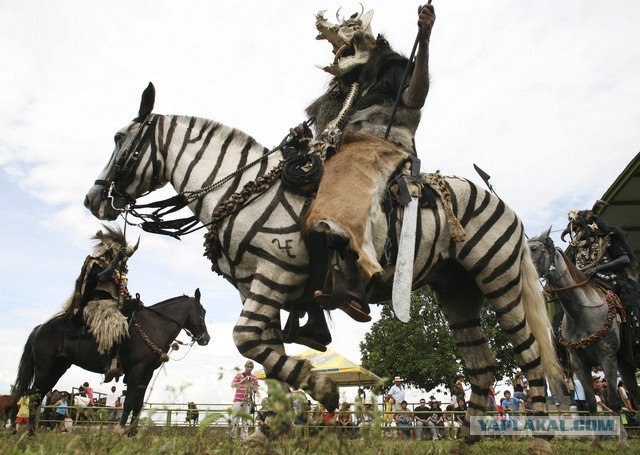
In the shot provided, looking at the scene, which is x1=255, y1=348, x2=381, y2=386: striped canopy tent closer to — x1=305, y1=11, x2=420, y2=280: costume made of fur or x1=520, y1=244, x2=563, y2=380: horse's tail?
x1=520, y1=244, x2=563, y2=380: horse's tail

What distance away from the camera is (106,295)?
9227mm

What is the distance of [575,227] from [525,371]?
5486mm

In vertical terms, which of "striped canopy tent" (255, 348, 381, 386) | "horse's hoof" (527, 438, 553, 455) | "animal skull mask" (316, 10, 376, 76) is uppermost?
"animal skull mask" (316, 10, 376, 76)

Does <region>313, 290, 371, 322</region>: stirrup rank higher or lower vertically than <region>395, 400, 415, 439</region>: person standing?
higher

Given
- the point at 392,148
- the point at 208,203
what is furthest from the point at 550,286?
the point at 208,203

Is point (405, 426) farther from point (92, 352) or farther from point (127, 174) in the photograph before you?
point (92, 352)

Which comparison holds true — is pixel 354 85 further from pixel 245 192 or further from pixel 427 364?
pixel 427 364

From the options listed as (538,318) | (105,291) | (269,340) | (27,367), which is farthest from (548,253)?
(27,367)

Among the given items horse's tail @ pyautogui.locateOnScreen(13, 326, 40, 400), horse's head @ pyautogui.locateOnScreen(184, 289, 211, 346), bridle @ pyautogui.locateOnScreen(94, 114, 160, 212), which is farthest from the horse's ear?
horse's head @ pyautogui.locateOnScreen(184, 289, 211, 346)

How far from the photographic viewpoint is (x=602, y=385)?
42.9 ft

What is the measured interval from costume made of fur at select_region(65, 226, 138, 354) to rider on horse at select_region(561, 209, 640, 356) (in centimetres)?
780

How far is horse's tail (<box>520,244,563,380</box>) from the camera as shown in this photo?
5.57 m

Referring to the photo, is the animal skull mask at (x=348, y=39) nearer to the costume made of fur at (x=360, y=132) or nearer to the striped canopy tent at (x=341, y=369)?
the costume made of fur at (x=360, y=132)

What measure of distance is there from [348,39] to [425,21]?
1.06m
